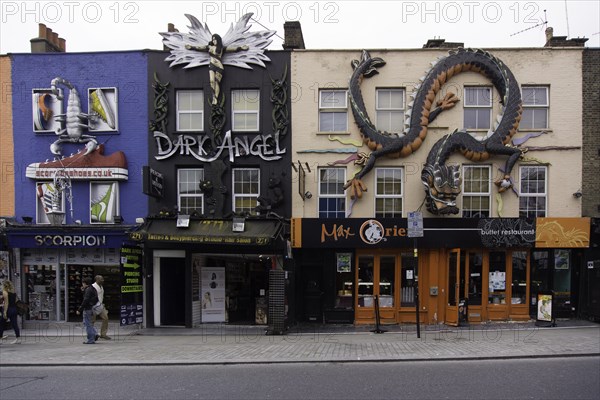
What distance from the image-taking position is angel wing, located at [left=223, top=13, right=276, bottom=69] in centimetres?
1623

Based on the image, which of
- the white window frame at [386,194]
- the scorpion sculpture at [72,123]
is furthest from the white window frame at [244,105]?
the scorpion sculpture at [72,123]

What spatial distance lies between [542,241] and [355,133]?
6.76m

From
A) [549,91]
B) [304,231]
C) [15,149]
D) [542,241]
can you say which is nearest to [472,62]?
[549,91]

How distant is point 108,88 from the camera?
652 inches

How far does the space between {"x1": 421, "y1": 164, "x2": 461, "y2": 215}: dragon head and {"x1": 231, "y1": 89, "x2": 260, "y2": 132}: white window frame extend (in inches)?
234

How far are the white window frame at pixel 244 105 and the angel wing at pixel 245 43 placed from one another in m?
0.87

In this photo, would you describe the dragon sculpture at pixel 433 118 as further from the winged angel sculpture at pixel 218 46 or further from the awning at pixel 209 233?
the winged angel sculpture at pixel 218 46

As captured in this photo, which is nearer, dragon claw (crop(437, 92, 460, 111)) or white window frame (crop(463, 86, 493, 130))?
dragon claw (crop(437, 92, 460, 111))

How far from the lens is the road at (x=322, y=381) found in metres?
7.78

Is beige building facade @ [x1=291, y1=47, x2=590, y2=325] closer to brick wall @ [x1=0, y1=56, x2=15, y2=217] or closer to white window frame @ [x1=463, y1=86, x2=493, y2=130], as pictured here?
white window frame @ [x1=463, y1=86, x2=493, y2=130]

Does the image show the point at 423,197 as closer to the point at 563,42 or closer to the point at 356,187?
the point at 356,187

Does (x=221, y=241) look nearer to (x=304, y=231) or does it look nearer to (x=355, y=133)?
(x=304, y=231)

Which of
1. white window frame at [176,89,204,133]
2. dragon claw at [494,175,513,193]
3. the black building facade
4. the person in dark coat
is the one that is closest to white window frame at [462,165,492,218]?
dragon claw at [494,175,513,193]

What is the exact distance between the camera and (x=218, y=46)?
16234 mm
